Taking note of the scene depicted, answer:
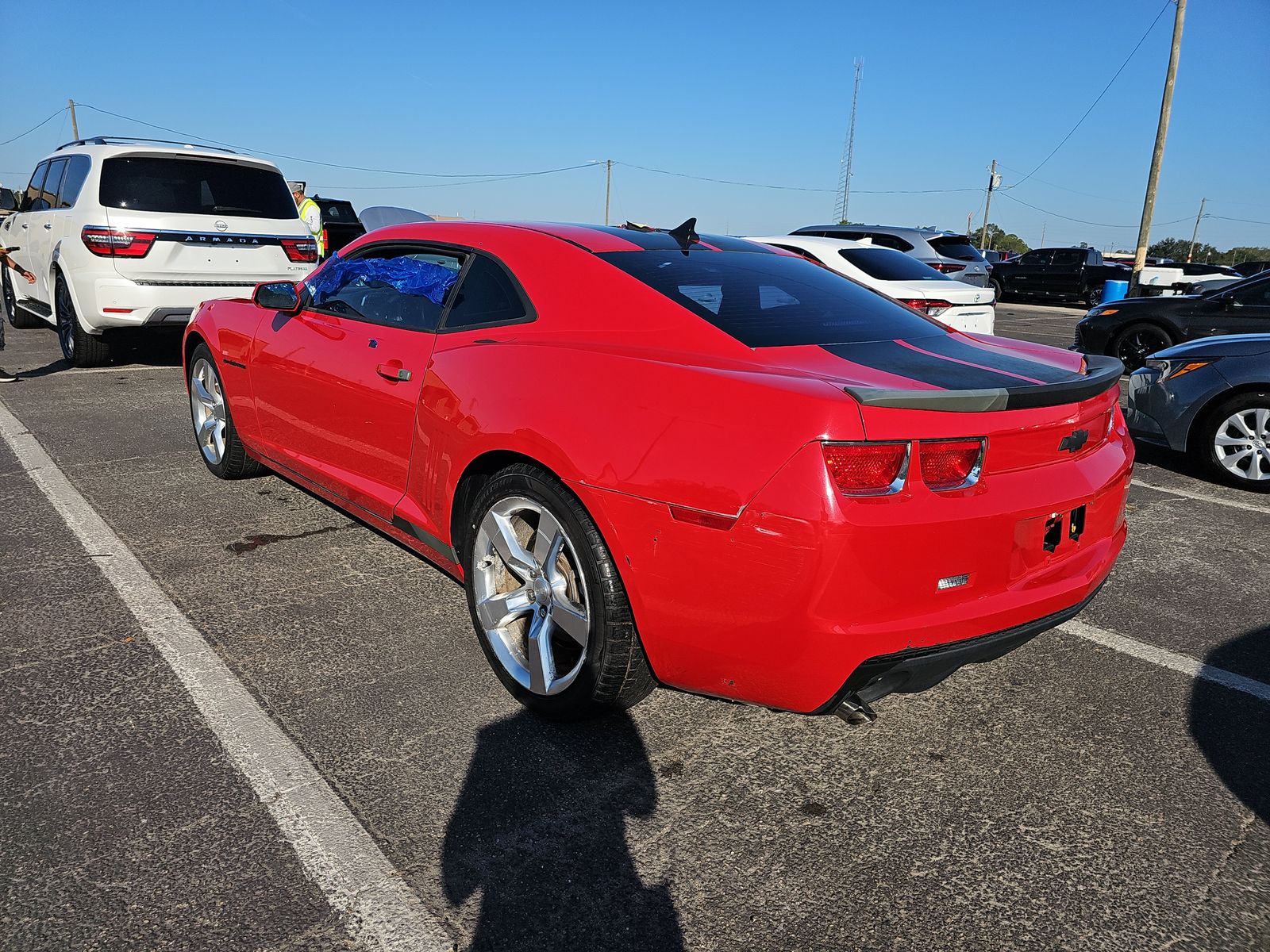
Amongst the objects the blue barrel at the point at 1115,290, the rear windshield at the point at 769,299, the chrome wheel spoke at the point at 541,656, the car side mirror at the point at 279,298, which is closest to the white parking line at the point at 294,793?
the chrome wheel spoke at the point at 541,656

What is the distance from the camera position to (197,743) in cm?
260

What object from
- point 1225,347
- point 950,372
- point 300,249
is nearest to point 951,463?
point 950,372

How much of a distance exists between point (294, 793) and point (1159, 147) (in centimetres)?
2469

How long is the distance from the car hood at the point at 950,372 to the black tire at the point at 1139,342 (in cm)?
785

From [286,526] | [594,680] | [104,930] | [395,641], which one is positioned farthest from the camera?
[286,526]

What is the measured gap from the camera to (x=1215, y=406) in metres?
5.90

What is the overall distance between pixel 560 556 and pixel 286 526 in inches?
90.0

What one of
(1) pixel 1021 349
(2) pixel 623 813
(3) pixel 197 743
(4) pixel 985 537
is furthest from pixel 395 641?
(1) pixel 1021 349

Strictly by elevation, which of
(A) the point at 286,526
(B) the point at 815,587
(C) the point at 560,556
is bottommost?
(A) the point at 286,526

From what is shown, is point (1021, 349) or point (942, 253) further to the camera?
point (942, 253)

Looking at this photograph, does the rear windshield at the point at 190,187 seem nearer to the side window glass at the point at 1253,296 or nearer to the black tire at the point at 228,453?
the black tire at the point at 228,453

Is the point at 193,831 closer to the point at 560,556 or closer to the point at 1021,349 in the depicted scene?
the point at 560,556

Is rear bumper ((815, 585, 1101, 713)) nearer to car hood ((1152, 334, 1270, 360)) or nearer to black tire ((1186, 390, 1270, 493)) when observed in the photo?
black tire ((1186, 390, 1270, 493))

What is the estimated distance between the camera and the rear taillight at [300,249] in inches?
339
